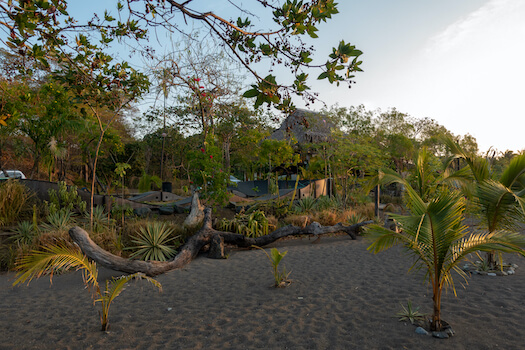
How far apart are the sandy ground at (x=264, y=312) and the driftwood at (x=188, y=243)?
296mm

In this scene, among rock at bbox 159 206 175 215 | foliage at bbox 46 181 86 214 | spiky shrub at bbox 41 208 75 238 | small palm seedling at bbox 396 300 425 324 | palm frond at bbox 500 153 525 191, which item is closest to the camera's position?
small palm seedling at bbox 396 300 425 324

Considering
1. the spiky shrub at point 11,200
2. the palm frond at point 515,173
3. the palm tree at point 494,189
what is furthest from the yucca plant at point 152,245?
the palm frond at point 515,173

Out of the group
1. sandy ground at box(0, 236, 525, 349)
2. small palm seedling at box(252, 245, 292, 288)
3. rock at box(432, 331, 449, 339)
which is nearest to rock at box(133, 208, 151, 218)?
sandy ground at box(0, 236, 525, 349)

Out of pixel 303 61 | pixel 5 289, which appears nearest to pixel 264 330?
pixel 303 61

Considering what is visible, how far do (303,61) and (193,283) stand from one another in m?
4.13

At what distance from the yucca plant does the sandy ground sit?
0.75 meters

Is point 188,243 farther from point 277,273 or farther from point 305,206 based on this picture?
point 305,206

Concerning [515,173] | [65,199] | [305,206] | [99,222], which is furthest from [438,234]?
[65,199]

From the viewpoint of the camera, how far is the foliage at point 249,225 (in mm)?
8391

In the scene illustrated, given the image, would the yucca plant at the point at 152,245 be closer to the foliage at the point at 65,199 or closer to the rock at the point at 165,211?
the foliage at the point at 65,199

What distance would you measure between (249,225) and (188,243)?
1.82 metres

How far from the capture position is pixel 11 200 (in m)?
7.84

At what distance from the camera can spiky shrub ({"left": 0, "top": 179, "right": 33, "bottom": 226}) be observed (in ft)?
25.0

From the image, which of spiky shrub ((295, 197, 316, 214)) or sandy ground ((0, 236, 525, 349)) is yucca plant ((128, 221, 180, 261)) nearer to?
sandy ground ((0, 236, 525, 349))
